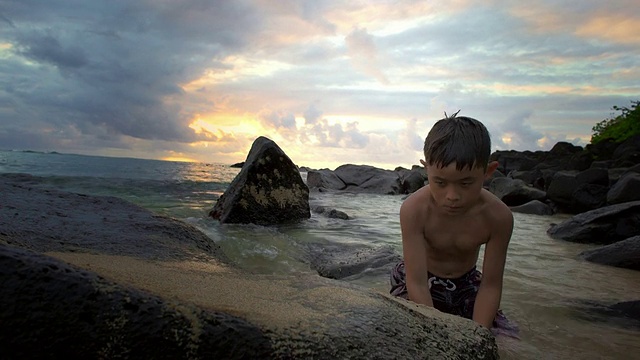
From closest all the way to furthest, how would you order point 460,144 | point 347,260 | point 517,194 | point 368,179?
point 460,144 < point 347,260 < point 517,194 < point 368,179

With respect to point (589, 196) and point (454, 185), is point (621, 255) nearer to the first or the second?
point (454, 185)

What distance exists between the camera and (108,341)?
1236mm

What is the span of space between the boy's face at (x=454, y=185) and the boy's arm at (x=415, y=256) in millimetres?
236

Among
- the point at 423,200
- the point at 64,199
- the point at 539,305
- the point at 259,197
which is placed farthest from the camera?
the point at 259,197

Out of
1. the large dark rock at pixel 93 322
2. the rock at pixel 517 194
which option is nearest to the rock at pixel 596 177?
the rock at pixel 517 194

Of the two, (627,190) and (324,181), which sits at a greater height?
(627,190)

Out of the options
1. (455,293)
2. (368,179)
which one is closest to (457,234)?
(455,293)

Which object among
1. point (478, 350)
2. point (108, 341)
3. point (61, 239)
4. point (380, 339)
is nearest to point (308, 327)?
point (380, 339)

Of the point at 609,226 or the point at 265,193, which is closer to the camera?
the point at 609,226

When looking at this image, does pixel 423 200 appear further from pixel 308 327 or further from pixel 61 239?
pixel 61 239

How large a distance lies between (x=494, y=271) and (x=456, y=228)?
35 centimetres

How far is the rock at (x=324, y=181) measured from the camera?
20672 mm

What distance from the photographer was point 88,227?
2992 mm

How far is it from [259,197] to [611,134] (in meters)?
37.1
